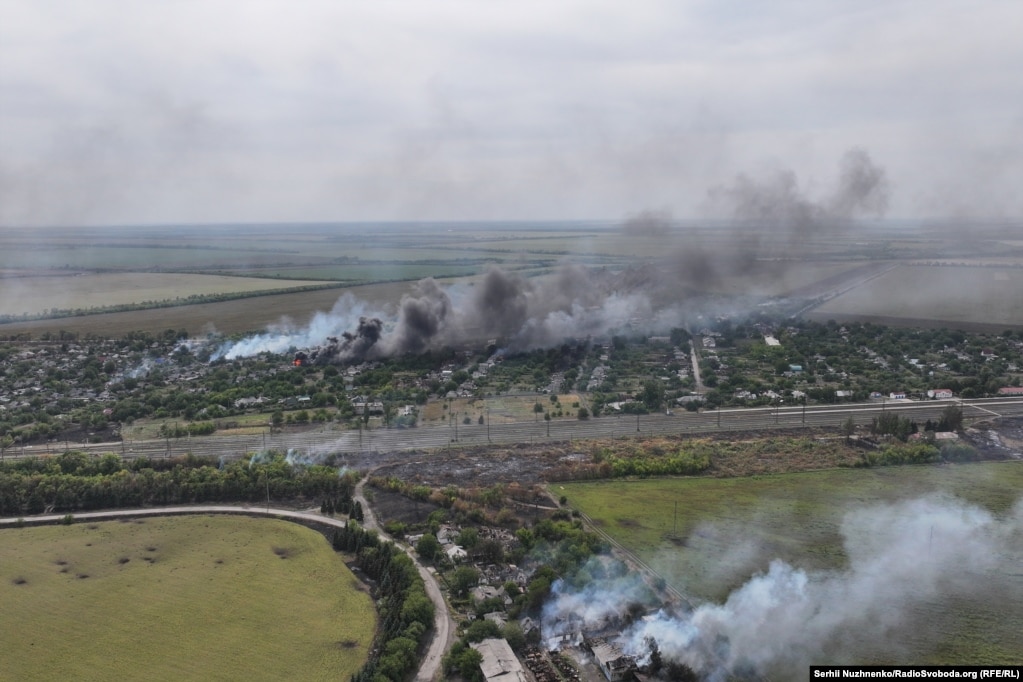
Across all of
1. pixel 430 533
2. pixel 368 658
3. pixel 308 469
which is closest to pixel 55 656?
pixel 368 658

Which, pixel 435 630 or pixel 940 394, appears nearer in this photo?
pixel 435 630

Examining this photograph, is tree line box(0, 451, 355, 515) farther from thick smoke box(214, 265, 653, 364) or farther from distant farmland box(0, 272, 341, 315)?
distant farmland box(0, 272, 341, 315)

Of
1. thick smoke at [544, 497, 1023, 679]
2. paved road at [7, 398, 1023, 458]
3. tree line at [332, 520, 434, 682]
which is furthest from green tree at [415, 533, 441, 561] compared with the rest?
paved road at [7, 398, 1023, 458]

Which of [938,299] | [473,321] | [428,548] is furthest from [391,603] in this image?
[938,299]

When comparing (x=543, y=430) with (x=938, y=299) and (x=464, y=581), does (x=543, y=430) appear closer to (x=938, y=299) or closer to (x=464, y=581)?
(x=464, y=581)

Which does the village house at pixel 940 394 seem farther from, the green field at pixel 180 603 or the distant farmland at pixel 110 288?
the distant farmland at pixel 110 288

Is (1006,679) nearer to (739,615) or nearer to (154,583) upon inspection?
(739,615)
